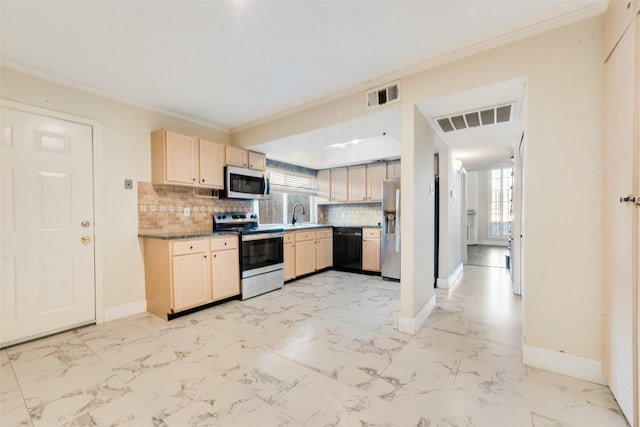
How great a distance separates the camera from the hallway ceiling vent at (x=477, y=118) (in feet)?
8.46

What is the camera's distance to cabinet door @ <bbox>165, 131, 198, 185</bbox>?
3.15m

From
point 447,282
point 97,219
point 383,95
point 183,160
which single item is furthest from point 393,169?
point 97,219

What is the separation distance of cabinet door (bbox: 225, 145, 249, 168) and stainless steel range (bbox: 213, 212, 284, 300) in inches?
30.5

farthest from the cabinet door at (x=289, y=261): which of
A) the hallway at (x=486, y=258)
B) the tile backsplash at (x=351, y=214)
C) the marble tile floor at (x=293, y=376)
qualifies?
the hallway at (x=486, y=258)

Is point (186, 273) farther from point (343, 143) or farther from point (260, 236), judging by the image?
point (343, 143)

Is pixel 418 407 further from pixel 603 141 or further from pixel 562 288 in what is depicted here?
pixel 603 141

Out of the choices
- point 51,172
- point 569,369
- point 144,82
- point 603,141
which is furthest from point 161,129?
point 569,369

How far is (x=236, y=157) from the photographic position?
154 inches

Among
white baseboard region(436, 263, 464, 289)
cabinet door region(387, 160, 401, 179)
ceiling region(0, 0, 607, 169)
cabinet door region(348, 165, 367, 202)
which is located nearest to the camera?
ceiling region(0, 0, 607, 169)

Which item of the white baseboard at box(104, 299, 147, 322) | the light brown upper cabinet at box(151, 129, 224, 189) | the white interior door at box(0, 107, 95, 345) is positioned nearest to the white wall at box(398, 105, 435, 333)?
the light brown upper cabinet at box(151, 129, 224, 189)

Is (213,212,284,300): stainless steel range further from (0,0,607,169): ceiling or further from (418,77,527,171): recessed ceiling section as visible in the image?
(418,77,527,171): recessed ceiling section

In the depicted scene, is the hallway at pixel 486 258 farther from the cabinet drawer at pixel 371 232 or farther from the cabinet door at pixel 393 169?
the cabinet door at pixel 393 169

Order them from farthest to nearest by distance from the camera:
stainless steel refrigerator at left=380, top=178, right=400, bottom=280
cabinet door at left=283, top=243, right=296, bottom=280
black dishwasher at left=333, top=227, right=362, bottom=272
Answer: black dishwasher at left=333, top=227, right=362, bottom=272 < stainless steel refrigerator at left=380, top=178, right=400, bottom=280 < cabinet door at left=283, top=243, right=296, bottom=280

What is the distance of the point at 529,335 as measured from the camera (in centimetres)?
197
